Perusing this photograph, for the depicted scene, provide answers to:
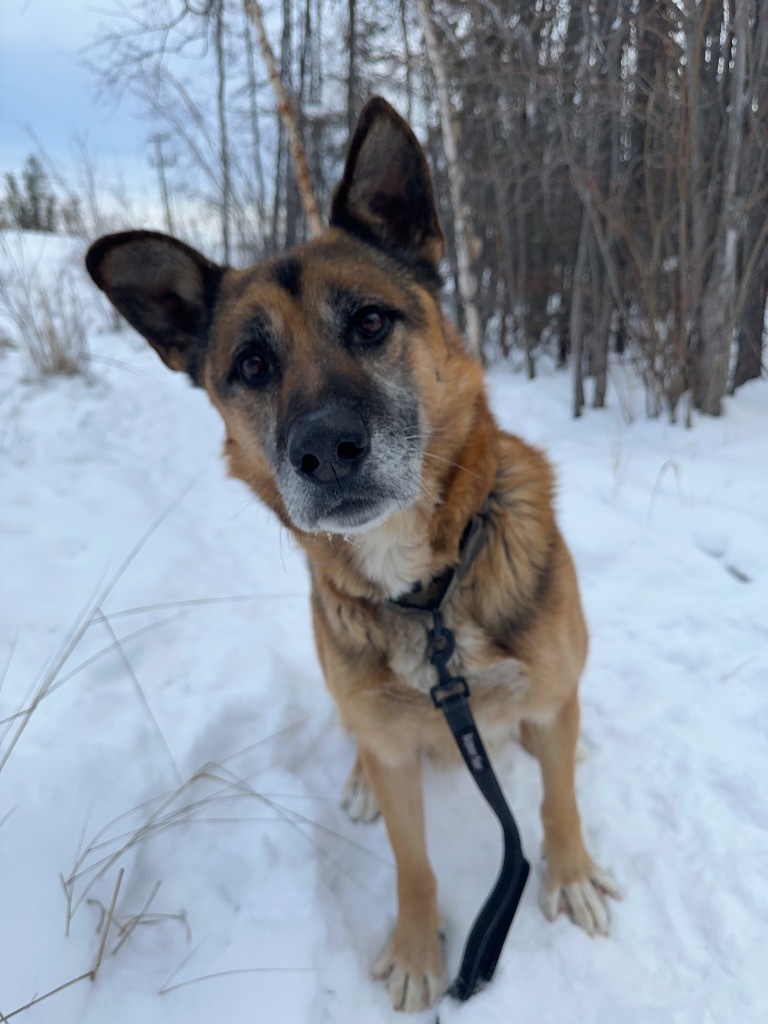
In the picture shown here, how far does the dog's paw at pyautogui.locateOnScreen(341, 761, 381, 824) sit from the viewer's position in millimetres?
2086

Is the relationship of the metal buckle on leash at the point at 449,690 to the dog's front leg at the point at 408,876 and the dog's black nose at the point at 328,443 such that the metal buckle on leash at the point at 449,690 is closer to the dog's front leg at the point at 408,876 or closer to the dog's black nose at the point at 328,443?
the dog's front leg at the point at 408,876

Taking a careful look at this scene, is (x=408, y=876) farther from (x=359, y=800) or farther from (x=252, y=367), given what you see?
(x=252, y=367)

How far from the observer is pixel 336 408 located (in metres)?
1.38

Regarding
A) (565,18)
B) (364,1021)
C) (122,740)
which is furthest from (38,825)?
(565,18)

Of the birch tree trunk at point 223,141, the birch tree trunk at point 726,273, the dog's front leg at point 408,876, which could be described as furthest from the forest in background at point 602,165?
the dog's front leg at point 408,876

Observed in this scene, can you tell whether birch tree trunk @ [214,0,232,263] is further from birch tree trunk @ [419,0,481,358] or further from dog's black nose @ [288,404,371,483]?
dog's black nose @ [288,404,371,483]

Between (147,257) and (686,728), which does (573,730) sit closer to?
(686,728)

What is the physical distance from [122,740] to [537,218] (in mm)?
6421

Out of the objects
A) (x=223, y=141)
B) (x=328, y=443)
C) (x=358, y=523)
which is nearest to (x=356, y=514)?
(x=358, y=523)

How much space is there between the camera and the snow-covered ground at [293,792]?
1512 millimetres

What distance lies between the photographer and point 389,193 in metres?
1.79

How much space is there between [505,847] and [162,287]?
6.15ft

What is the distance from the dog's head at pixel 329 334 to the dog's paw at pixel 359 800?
110 cm

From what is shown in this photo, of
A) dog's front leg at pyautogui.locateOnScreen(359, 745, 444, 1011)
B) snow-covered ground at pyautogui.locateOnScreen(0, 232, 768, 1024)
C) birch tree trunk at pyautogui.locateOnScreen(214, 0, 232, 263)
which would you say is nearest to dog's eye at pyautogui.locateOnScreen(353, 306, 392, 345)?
dog's front leg at pyautogui.locateOnScreen(359, 745, 444, 1011)
